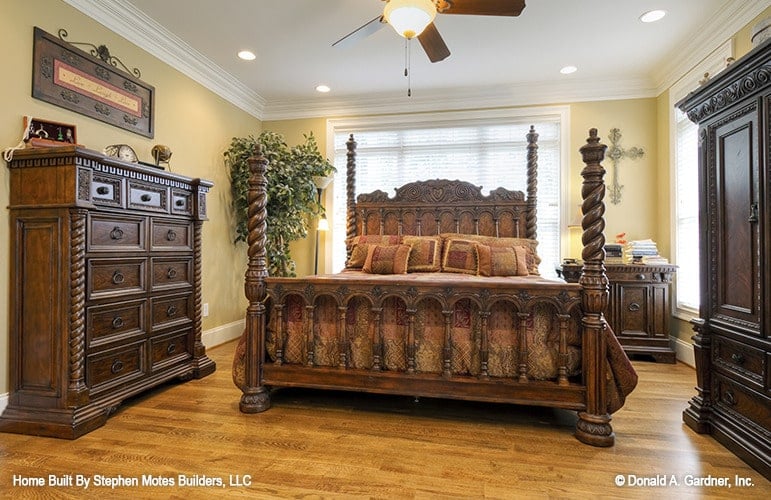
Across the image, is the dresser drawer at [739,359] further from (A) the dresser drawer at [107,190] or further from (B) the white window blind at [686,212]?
(A) the dresser drawer at [107,190]

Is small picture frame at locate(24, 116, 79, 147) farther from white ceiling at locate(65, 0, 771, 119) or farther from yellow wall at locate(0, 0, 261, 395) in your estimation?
white ceiling at locate(65, 0, 771, 119)

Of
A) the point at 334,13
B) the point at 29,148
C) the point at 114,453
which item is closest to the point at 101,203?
the point at 29,148

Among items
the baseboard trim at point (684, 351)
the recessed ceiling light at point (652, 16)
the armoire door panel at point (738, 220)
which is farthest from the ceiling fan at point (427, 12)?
the baseboard trim at point (684, 351)

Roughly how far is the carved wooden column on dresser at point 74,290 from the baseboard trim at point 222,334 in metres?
1.34

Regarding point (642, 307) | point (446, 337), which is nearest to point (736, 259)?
point (446, 337)

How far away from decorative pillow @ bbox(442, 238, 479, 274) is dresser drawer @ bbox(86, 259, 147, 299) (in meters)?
2.51

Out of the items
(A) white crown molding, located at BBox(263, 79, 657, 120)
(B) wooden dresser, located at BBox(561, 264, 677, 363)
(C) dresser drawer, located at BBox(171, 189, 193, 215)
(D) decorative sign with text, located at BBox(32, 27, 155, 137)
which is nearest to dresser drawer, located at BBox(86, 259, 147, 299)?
(C) dresser drawer, located at BBox(171, 189, 193, 215)

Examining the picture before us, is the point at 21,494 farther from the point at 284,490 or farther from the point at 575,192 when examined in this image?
the point at 575,192

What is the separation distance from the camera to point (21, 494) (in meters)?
1.58

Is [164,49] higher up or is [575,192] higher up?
[164,49]

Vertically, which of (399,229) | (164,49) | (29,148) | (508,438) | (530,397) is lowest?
(508,438)

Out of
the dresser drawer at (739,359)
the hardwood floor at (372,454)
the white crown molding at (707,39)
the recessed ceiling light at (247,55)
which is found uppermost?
the recessed ceiling light at (247,55)

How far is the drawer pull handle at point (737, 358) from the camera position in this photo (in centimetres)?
193

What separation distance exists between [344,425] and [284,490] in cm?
64
